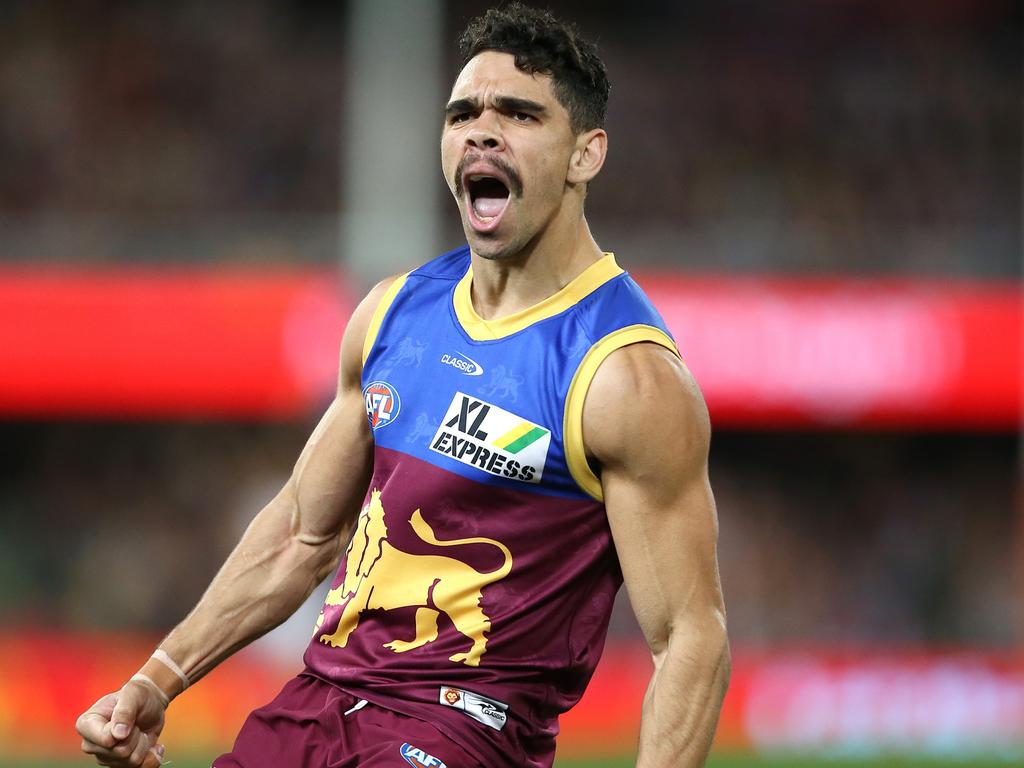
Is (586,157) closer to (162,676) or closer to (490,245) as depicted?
(490,245)

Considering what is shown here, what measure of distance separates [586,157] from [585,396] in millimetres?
623

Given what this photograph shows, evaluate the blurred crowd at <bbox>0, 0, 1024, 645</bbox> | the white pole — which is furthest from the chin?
the white pole

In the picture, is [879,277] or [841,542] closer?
[879,277]

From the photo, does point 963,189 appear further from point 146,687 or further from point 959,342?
point 146,687

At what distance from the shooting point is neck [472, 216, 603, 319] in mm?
3770

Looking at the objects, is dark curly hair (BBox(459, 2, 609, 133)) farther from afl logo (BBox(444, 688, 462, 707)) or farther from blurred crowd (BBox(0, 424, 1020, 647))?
blurred crowd (BBox(0, 424, 1020, 647))

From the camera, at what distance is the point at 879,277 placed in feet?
48.4

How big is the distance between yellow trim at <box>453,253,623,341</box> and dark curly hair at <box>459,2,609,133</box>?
32 cm

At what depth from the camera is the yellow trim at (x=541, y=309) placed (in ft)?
12.2

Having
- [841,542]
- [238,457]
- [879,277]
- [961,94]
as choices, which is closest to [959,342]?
[879,277]

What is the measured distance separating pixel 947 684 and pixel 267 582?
33.4ft

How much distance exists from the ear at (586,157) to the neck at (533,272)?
107 millimetres

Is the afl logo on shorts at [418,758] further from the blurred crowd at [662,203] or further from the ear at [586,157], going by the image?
the blurred crowd at [662,203]

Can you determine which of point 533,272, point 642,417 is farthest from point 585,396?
point 533,272
